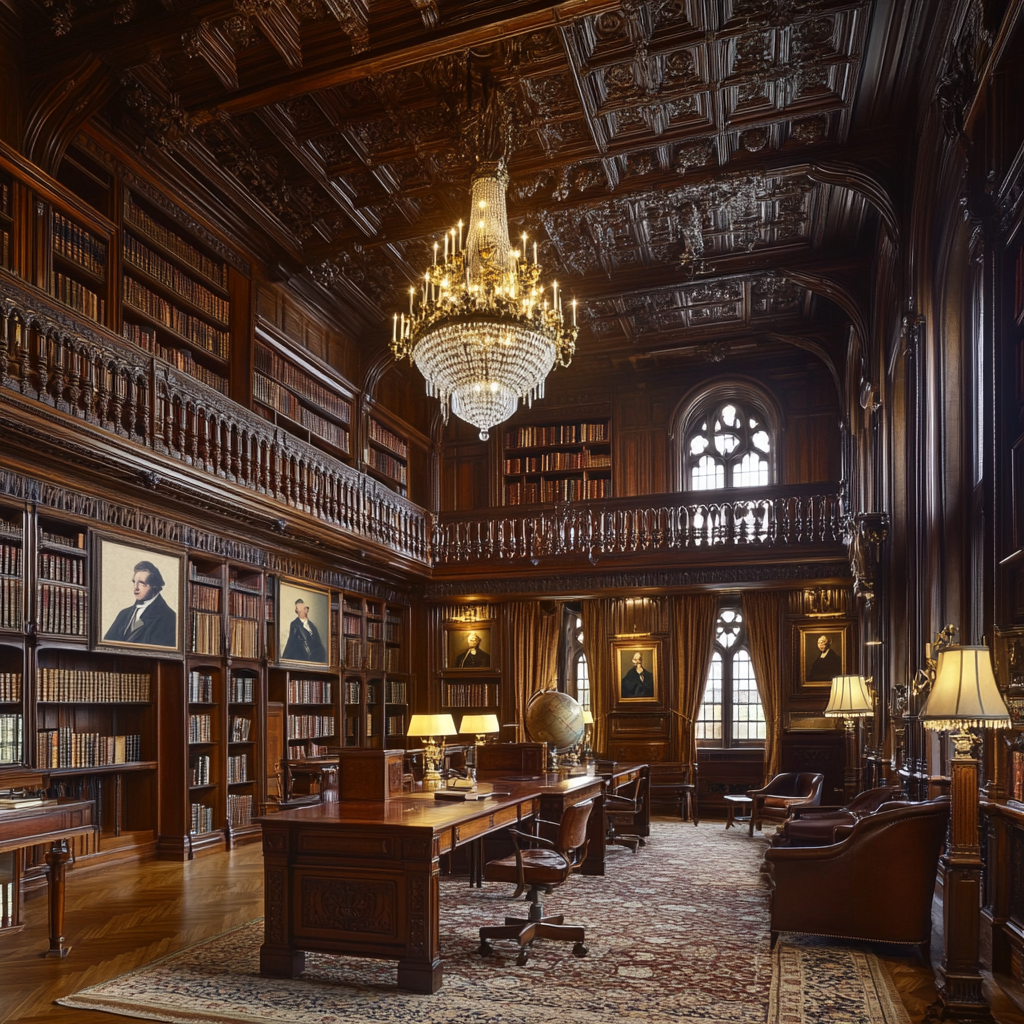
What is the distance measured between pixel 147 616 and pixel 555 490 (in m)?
7.73

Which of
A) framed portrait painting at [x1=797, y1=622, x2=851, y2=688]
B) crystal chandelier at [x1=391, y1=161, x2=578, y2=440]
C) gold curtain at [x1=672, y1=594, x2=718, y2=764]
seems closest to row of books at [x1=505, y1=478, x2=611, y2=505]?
gold curtain at [x1=672, y1=594, x2=718, y2=764]

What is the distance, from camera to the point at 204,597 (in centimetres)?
999

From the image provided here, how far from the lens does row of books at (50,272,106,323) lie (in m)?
8.16

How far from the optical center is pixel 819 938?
616cm

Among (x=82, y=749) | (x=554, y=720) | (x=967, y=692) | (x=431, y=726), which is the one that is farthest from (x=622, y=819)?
(x=967, y=692)

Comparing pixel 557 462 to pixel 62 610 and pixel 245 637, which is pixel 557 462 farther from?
pixel 62 610

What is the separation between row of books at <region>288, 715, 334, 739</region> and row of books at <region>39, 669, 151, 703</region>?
97.7 inches

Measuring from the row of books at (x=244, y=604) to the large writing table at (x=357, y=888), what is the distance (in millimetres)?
5159

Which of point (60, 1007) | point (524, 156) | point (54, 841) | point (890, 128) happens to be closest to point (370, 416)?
point (524, 156)

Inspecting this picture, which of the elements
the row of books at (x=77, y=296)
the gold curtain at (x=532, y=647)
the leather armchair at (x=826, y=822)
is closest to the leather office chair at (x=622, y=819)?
the leather armchair at (x=826, y=822)

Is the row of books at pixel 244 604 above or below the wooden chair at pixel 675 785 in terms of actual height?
above

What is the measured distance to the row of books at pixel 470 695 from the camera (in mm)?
14547

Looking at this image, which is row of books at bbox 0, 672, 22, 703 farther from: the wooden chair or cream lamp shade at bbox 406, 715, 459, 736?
the wooden chair

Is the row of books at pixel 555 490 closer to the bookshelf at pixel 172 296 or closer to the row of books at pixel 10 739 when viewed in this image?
the bookshelf at pixel 172 296
